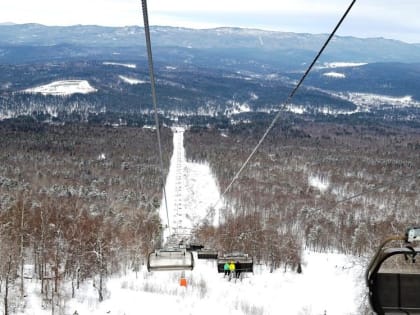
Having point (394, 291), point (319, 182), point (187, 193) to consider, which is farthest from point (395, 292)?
point (319, 182)

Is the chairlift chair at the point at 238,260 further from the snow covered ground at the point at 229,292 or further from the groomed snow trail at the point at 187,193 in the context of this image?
the groomed snow trail at the point at 187,193

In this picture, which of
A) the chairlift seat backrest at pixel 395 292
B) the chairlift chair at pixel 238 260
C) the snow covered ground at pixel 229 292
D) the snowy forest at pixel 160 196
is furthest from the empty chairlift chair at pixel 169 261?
the snow covered ground at pixel 229 292

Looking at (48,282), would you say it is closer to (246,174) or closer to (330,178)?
(246,174)

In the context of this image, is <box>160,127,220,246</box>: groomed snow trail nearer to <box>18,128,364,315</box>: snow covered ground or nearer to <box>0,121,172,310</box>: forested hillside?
<box>0,121,172,310</box>: forested hillside

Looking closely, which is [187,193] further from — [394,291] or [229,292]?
[394,291]

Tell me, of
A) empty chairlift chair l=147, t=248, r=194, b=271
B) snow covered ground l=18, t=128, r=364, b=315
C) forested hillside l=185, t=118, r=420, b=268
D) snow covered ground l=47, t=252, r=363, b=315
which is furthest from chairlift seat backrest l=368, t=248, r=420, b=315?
snow covered ground l=47, t=252, r=363, b=315

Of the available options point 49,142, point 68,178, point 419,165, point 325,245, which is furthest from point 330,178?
point 49,142
